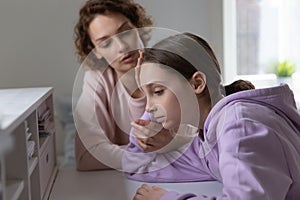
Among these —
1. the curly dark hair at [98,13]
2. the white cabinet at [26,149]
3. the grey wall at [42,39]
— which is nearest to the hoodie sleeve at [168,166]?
the white cabinet at [26,149]

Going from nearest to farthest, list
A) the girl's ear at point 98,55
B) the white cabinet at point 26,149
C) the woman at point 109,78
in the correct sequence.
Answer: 1. the white cabinet at point 26,149
2. the woman at point 109,78
3. the girl's ear at point 98,55

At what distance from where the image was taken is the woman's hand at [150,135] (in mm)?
1142

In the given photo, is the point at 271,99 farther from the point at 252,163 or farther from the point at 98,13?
the point at 98,13

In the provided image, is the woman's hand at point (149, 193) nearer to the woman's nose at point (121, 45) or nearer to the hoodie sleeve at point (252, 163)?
the hoodie sleeve at point (252, 163)

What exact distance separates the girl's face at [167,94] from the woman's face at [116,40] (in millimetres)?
333

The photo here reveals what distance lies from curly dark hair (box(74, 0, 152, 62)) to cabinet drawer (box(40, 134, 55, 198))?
1.32ft

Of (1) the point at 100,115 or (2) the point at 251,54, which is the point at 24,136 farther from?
(2) the point at 251,54

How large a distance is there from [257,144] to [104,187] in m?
0.43

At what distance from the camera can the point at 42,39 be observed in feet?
6.61

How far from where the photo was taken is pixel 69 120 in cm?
196

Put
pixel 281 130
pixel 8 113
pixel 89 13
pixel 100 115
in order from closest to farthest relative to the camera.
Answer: pixel 8 113, pixel 281 130, pixel 100 115, pixel 89 13

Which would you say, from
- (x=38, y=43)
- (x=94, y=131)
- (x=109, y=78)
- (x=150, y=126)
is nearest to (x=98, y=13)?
(x=109, y=78)

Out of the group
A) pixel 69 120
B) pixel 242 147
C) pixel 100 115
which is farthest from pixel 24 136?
pixel 69 120

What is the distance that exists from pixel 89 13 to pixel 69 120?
0.59 meters
